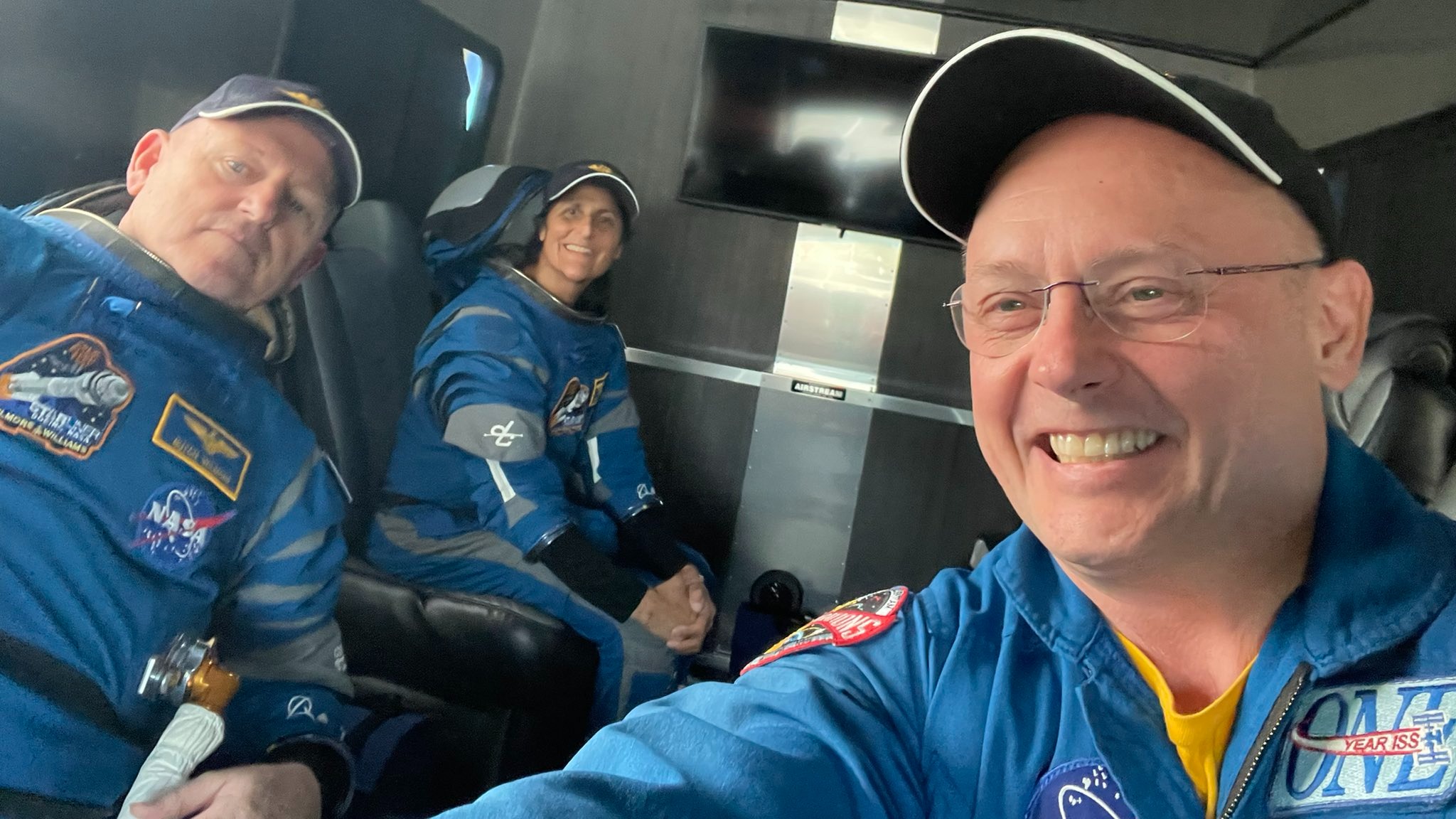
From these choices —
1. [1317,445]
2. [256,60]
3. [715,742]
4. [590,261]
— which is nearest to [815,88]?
[590,261]

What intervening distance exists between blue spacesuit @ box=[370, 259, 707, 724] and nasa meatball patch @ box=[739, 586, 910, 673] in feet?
1.45

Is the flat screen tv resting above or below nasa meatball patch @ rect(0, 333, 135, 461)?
above

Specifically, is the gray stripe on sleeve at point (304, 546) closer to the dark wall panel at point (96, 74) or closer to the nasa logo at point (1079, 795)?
the dark wall panel at point (96, 74)

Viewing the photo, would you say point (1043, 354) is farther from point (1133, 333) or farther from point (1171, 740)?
point (1171, 740)

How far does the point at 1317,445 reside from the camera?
562mm

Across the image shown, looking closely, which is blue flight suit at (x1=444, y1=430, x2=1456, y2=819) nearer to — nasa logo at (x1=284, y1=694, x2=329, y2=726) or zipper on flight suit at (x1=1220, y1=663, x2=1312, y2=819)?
zipper on flight suit at (x1=1220, y1=663, x2=1312, y2=819)

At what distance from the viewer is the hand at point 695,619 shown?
1.09 metres

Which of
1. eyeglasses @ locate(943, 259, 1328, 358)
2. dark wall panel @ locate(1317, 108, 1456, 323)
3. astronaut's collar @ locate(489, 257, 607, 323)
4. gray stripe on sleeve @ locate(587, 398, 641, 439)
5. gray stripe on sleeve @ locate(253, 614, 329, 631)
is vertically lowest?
gray stripe on sleeve @ locate(253, 614, 329, 631)

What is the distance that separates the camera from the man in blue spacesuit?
1.01 meters

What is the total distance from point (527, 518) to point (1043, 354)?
0.73 meters

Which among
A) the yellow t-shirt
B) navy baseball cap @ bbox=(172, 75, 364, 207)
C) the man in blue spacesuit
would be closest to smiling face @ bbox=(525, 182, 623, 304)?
the man in blue spacesuit

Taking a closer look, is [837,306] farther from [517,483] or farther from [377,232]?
[377,232]

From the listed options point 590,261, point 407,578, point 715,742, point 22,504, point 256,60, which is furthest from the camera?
point 590,261

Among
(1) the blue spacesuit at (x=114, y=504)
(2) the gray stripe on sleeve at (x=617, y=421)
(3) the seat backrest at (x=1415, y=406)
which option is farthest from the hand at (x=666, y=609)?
(3) the seat backrest at (x=1415, y=406)
